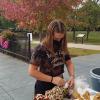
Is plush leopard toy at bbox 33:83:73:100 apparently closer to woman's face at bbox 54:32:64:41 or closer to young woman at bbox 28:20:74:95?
young woman at bbox 28:20:74:95

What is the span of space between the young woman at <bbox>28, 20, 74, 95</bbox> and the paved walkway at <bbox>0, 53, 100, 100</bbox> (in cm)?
186

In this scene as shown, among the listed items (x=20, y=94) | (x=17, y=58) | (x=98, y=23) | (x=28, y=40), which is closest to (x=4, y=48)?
(x=17, y=58)

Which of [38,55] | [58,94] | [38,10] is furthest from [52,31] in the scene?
[38,10]

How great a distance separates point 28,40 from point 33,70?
7.91 metres

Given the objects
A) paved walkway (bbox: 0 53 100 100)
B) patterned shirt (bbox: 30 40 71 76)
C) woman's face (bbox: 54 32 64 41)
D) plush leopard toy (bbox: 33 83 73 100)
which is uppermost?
woman's face (bbox: 54 32 64 41)

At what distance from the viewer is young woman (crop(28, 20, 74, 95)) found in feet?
8.73

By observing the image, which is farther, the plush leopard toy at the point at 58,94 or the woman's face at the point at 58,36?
the woman's face at the point at 58,36

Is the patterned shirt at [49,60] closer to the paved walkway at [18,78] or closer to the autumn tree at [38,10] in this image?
the paved walkway at [18,78]

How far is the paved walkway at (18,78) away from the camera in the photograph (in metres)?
6.37

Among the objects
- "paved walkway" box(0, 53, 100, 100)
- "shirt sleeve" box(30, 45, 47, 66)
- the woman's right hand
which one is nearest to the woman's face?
"shirt sleeve" box(30, 45, 47, 66)

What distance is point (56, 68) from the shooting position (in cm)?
286

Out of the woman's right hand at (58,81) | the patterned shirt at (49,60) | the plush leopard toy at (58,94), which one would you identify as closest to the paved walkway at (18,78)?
the patterned shirt at (49,60)

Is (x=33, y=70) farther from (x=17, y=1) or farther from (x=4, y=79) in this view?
(x=17, y=1)

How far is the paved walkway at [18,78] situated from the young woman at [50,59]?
1858 mm
